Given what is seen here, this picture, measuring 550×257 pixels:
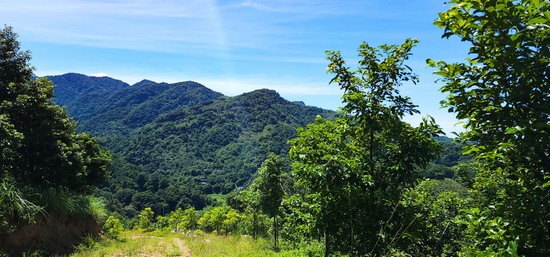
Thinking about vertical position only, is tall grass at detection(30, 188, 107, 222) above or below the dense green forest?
below

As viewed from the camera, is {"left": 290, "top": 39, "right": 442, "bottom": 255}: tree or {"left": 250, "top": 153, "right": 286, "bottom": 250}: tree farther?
{"left": 250, "top": 153, "right": 286, "bottom": 250}: tree

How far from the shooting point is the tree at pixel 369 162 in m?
4.12

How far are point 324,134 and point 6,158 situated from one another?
1090 cm

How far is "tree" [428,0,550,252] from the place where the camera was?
7.12 feet

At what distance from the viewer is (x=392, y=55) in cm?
481

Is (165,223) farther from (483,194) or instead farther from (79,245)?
(483,194)

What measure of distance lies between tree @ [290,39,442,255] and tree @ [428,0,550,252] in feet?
5.02

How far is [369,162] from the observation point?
4.45 meters

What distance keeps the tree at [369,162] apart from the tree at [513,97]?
153cm

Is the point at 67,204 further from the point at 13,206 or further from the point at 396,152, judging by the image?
the point at 396,152

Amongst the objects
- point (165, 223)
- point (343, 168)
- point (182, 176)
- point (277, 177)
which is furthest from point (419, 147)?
point (182, 176)

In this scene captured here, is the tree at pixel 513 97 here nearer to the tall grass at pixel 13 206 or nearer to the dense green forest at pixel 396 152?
the dense green forest at pixel 396 152

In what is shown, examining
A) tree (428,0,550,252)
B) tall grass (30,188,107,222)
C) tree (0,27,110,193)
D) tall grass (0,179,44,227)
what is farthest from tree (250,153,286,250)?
tree (428,0,550,252)

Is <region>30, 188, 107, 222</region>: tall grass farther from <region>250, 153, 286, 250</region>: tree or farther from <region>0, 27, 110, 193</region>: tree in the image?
<region>250, 153, 286, 250</region>: tree
